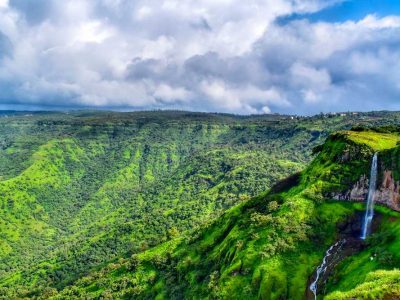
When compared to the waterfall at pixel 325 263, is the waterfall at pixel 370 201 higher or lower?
higher

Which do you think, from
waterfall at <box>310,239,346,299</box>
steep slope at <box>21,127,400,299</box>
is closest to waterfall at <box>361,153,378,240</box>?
steep slope at <box>21,127,400,299</box>

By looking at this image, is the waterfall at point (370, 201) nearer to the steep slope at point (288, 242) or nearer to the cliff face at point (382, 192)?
the cliff face at point (382, 192)

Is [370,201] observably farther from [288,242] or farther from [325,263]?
[288,242]

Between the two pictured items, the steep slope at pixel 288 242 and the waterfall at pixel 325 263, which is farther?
the steep slope at pixel 288 242

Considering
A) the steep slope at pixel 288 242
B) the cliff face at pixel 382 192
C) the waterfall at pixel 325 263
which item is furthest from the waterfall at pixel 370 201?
the waterfall at pixel 325 263

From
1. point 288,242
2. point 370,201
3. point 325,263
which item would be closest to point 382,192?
point 370,201

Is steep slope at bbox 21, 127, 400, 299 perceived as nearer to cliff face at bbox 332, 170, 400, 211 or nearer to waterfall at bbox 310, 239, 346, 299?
waterfall at bbox 310, 239, 346, 299
